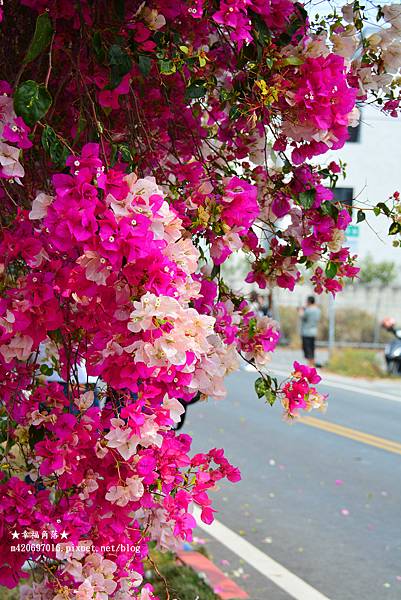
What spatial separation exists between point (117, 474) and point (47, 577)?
17.6 inches

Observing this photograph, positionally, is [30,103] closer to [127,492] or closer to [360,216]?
[127,492]

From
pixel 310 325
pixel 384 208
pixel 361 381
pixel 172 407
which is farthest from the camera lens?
pixel 310 325

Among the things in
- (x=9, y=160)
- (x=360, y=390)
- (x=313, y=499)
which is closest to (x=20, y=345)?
(x=9, y=160)

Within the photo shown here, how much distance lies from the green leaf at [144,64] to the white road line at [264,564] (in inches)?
128

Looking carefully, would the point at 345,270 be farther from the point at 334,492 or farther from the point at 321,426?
the point at 321,426

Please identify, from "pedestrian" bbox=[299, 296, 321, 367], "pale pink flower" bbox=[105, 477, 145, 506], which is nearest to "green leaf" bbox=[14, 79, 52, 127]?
"pale pink flower" bbox=[105, 477, 145, 506]

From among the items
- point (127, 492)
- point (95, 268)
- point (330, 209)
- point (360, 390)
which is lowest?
point (360, 390)

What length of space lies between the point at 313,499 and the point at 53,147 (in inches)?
251

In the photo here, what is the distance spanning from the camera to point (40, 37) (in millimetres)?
1887

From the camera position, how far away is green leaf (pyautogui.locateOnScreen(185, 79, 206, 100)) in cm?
228

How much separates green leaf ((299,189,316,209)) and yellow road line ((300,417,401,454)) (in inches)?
311

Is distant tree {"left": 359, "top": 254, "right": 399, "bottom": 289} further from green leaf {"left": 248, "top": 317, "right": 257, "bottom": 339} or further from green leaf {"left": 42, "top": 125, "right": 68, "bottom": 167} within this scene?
green leaf {"left": 42, "top": 125, "right": 68, "bottom": 167}

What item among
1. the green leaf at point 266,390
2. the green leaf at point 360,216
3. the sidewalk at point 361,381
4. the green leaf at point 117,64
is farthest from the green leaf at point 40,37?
the sidewalk at point 361,381

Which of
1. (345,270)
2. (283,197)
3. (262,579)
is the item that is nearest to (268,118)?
(283,197)
